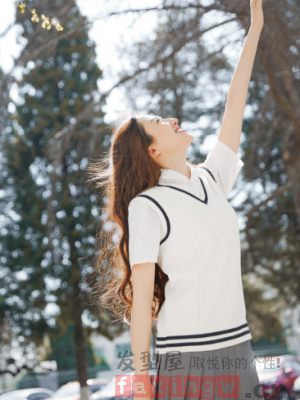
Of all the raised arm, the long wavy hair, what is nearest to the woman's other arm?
the long wavy hair

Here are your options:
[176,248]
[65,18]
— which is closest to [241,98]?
[176,248]

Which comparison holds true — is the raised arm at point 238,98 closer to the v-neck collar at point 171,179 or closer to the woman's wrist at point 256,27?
the woman's wrist at point 256,27

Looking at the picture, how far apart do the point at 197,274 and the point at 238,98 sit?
29.4 inches

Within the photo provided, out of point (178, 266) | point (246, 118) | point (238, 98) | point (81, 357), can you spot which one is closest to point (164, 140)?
point (238, 98)

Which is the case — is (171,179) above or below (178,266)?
above

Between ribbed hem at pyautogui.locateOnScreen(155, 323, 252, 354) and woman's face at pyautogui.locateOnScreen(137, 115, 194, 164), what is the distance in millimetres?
610

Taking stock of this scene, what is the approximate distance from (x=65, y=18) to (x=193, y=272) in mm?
2831

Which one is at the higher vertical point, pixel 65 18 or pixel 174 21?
pixel 174 21

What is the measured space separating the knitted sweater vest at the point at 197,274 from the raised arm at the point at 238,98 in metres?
0.35

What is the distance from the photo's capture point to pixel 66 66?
12625 millimetres

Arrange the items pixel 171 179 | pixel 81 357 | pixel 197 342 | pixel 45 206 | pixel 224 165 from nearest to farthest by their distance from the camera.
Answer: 1. pixel 197 342
2. pixel 171 179
3. pixel 224 165
4. pixel 81 357
5. pixel 45 206

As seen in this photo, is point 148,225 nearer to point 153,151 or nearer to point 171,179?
point 171,179

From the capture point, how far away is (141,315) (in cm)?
121

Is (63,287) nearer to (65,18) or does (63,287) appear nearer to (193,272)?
(65,18)
